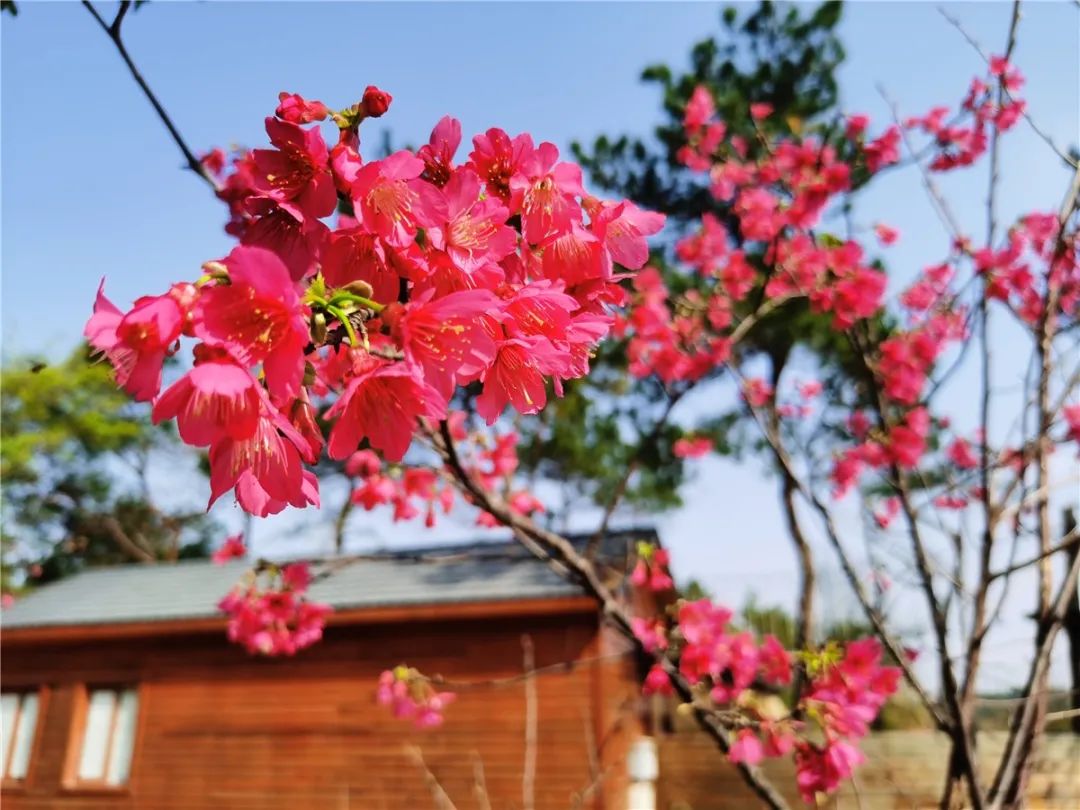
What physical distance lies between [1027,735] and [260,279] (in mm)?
2643

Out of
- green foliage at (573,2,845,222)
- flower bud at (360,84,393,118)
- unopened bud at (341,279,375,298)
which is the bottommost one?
unopened bud at (341,279,375,298)

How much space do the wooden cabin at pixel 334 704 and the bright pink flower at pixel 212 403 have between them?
18.4 ft

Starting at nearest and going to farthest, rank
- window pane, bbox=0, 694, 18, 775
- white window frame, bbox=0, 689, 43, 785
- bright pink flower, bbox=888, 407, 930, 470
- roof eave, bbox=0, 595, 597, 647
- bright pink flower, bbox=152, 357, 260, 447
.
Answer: bright pink flower, bbox=152, 357, 260, 447 → bright pink flower, bbox=888, 407, 930, 470 → roof eave, bbox=0, 595, 597, 647 → white window frame, bbox=0, 689, 43, 785 → window pane, bbox=0, 694, 18, 775

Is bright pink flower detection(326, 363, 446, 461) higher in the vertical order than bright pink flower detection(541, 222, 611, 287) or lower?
lower

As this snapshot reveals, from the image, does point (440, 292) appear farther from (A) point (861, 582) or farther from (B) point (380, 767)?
(B) point (380, 767)

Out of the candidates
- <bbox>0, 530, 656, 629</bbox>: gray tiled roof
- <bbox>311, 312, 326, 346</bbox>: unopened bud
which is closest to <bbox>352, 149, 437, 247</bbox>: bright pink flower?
<bbox>311, 312, 326, 346</bbox>: unopened bud

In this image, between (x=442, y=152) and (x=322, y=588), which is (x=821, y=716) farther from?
(x=322, y=588)

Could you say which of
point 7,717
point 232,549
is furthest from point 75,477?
point 232,549

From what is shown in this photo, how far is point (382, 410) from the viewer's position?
77cm

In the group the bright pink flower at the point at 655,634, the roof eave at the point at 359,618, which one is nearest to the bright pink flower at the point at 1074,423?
the bright pink flower at the point at 655,634

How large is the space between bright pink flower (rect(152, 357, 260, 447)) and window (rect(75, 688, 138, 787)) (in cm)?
896

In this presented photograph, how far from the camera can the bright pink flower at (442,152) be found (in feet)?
2.81

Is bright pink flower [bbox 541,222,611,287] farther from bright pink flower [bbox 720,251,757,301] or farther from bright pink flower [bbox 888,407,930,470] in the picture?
bright pink flower [bbox 720,251,757,301]

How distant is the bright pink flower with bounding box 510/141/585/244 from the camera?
87cm
